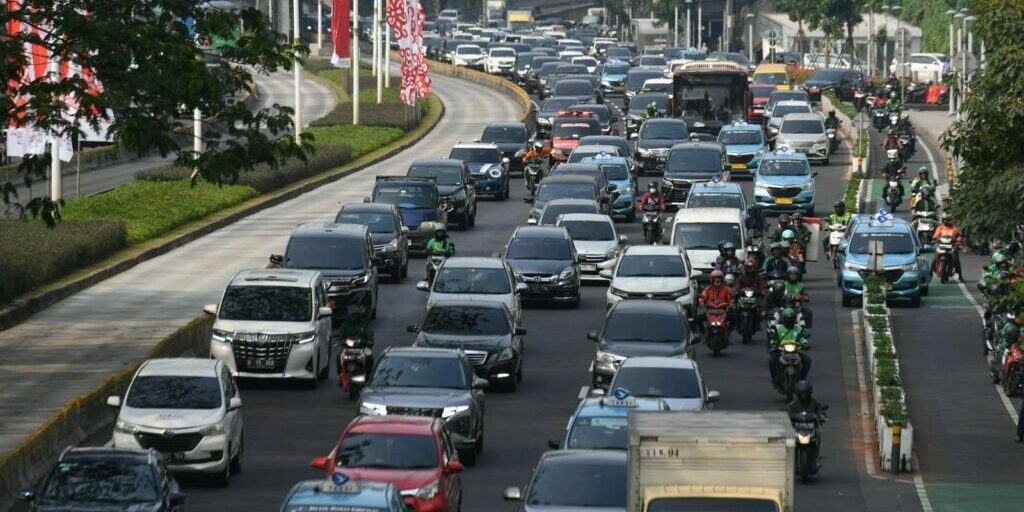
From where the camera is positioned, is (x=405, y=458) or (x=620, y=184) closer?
(x=405, y=458)

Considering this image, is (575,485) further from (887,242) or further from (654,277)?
(887,242)

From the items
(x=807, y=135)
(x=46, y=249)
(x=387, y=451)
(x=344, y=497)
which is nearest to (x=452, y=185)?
(x=46, y=249)

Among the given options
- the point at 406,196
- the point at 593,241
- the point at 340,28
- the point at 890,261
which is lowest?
the point at 890,261

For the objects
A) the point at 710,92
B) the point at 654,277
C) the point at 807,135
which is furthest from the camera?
the point at 710,92

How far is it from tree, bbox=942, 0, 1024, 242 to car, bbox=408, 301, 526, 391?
7830mm

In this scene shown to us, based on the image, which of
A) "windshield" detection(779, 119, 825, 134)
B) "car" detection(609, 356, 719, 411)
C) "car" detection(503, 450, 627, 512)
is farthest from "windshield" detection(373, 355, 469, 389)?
"windshield" detection(779, 119, 825, 134)

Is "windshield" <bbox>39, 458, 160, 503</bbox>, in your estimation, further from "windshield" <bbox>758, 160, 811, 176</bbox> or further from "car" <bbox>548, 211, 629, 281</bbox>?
"windshield" <bbox>758, 160, 811, 176</bbox>

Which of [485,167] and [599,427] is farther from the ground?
[485,167]

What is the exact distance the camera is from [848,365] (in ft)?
126

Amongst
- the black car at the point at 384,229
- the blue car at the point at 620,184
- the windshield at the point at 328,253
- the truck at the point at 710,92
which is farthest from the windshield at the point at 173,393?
the truck at the point at 710,92

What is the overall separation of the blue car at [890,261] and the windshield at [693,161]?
13.4 meters

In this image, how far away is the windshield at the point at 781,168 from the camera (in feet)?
194

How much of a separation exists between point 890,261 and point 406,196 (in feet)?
38.9

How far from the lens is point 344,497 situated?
2086 centimetres
